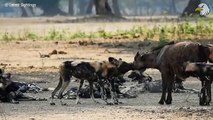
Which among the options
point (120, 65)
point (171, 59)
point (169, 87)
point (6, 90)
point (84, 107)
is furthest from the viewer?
point (120, 65)

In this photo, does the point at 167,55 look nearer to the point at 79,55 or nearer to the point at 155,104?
the point at 155,104

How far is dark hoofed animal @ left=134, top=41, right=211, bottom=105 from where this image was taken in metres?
13.5

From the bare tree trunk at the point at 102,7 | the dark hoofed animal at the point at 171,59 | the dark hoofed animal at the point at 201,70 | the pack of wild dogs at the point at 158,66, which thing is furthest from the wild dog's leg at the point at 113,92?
the bare tree trunk at the point at 102,7

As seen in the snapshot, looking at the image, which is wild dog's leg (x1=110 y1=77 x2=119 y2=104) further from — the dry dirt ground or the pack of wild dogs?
the dry dirt ground

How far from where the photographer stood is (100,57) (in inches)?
964

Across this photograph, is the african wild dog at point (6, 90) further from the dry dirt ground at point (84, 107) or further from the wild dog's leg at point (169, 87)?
the wild dog's leg at point (169, 87)

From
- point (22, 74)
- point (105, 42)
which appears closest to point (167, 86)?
point (22, 74)

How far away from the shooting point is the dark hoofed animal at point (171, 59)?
13531mm

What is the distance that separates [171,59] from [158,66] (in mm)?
451

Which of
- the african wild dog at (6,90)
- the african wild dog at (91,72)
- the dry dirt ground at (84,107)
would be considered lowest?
the dry dirt ground at (84,107)

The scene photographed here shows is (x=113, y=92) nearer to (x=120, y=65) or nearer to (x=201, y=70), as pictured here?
(x=120, y=65)

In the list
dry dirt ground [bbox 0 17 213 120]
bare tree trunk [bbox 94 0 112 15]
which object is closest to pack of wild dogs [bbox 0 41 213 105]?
dry dirt ground [bbox 0 17 213 120]

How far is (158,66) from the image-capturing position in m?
14.2

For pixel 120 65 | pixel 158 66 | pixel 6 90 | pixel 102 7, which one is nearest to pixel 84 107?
pixel 120 65
